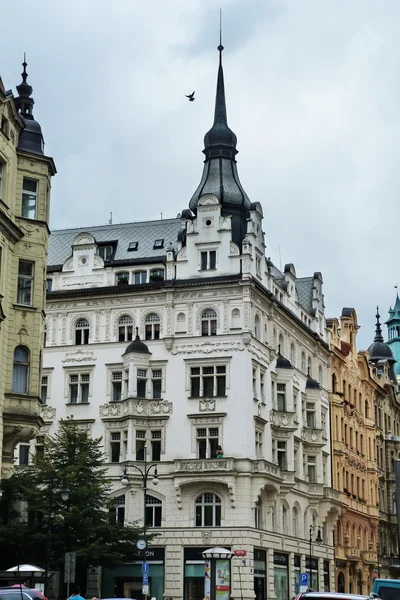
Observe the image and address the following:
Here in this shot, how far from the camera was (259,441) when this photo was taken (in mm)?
68750

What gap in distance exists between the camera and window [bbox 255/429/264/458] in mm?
68188

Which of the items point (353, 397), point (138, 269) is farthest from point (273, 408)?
point (353, 397)

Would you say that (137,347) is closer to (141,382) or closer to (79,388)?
(141,382)

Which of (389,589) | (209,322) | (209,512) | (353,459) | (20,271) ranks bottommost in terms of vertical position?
(389,589)

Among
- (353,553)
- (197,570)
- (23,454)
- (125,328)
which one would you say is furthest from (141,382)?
(353,553)

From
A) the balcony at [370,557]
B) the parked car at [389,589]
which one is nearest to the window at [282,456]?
the balcony at [370,557]

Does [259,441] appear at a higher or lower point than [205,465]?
higher

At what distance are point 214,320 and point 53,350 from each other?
1127 cm

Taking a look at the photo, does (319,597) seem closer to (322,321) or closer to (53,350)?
(53,350)

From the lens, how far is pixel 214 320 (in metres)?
69.3

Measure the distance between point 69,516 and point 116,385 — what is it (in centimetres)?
1559

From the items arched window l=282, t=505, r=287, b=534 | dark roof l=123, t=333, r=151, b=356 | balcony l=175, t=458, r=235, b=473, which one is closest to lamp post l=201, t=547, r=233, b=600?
balcony l=175, t=458, r=235, b=473

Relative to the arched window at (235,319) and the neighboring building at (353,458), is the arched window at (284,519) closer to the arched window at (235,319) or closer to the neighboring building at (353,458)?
the neighboring building at (353,458)

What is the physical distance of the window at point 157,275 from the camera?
7119 centimetres
